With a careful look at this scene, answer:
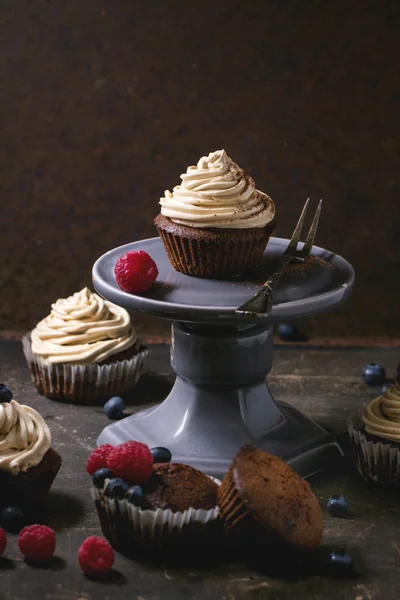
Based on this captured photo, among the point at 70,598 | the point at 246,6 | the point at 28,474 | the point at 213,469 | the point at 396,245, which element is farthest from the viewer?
the point at 396,245

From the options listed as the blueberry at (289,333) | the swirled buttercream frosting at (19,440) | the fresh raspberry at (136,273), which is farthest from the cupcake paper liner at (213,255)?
the blueberry at (289,333)

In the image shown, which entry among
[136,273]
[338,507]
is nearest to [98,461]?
[136,273]

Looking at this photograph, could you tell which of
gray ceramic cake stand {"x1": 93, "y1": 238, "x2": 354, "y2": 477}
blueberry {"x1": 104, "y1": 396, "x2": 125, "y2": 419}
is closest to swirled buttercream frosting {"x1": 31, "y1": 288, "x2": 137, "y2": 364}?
blueberry {"x1": 104, "y1": 396, "x2": 125, "y2": 419}

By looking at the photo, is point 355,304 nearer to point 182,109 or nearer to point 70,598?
point 182,109

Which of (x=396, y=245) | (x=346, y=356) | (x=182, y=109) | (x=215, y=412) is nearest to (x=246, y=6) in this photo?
(x=182, y=109)

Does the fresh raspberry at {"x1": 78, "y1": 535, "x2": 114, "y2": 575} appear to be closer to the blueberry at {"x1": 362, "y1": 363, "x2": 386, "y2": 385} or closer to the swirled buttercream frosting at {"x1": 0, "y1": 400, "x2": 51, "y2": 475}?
the swirled buttercream frosting at {"x1": 0, "y1": 400, "x2": 51, "y2": 475}

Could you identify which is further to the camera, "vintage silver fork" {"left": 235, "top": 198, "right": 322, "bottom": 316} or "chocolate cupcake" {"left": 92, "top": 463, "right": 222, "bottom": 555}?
"vintage silver fork" {"left": 235, "top": 198, "right": 322, "bottom": 316}
